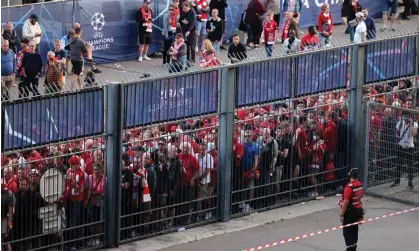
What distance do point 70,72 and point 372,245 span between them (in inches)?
418

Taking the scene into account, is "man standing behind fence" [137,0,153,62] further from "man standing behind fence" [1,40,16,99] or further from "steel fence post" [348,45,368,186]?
"steel fence post" [348,45,368,186]

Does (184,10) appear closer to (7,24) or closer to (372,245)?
(7,24)

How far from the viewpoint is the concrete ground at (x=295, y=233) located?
1986 cm

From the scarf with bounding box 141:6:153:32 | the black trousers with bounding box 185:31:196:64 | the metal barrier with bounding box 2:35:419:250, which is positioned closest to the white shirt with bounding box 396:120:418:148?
the metal barrier with bounding box 2:35:419:250

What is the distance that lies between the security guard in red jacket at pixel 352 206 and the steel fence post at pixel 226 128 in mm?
2873

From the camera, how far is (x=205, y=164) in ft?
68.2

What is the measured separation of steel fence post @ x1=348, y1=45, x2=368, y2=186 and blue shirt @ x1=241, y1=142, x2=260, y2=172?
97.6 inches

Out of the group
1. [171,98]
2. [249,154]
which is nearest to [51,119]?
[171,98]

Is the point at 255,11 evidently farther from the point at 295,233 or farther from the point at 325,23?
the point at 295,233

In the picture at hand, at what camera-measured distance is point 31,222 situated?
60.8 feet

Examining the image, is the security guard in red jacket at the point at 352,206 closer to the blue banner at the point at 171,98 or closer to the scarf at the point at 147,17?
the blue banner at the point at 171,98

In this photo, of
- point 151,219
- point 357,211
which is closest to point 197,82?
point 151,219

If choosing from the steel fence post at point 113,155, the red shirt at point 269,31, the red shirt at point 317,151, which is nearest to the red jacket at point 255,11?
the red shirt at point 269,31

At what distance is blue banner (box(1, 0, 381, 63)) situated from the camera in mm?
28906
